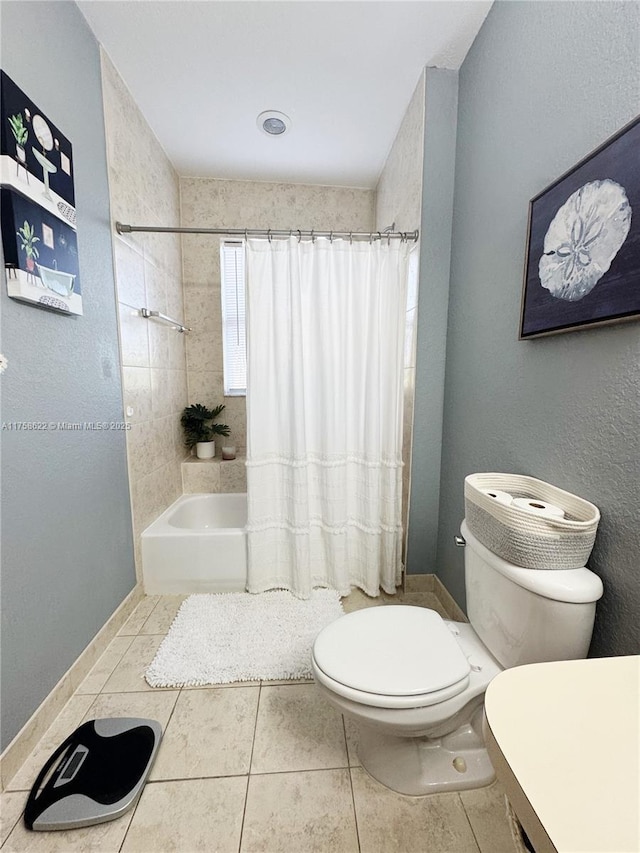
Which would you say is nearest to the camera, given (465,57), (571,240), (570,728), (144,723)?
(570,728)

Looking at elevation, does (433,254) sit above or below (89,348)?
above

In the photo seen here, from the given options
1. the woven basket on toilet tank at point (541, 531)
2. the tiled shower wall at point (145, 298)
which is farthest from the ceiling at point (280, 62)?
the woven basket on toilet tank at point (541, 531)

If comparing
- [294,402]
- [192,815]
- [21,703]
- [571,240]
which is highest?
[571,240]

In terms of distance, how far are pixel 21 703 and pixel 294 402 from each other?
1440 millimetres

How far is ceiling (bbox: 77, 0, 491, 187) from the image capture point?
1.36 meters

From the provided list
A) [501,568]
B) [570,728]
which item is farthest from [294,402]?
[570,728]

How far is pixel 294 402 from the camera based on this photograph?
5.78 feet

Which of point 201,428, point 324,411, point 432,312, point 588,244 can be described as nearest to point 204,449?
point 201,428

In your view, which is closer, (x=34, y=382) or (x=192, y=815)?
(x=192, y=815)

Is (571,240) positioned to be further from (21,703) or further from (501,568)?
(21,703)

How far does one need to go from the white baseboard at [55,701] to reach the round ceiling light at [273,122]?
8.57ft

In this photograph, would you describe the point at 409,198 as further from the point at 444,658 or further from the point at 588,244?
the point at 444,658

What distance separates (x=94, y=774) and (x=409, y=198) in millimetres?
2625

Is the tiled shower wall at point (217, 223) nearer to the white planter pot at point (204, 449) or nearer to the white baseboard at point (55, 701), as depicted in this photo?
the white planter pot at point (204, 449)
